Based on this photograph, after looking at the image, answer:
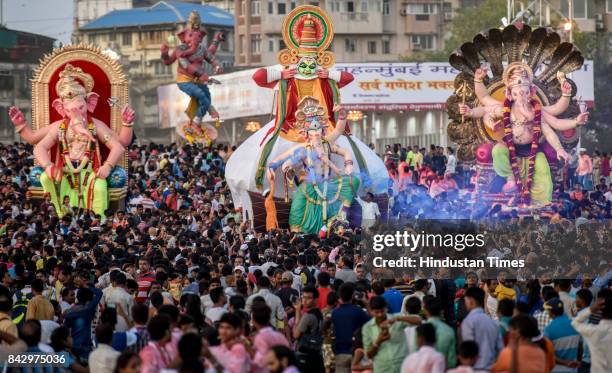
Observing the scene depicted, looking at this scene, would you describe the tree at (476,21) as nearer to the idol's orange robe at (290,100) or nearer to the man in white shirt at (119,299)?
the idol's orange robe at (290,100)

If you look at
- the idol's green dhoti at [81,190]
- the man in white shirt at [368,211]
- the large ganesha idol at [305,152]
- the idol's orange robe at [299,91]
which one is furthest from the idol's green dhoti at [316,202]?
the idol's green dhoti at [81,190]

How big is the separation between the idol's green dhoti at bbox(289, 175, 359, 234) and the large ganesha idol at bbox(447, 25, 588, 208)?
2.84 m

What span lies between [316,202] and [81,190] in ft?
15.8

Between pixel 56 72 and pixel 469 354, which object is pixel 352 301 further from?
pixel 56 72

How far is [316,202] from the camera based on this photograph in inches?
1246

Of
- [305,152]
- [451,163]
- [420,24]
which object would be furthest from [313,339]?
[420,24]

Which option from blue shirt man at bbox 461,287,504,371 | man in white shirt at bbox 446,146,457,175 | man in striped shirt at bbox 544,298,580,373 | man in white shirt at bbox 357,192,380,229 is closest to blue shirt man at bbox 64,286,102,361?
blue shirt man at bbox 461,287,504,371

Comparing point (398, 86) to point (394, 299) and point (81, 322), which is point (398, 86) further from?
point (81, 322)

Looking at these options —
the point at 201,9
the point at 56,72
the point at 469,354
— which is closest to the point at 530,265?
the point at 469,354

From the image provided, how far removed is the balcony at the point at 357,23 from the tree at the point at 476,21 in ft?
20.0

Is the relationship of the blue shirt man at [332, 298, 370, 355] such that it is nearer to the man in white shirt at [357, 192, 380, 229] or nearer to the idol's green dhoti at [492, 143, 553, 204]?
the man in white shirt at [357, 192, 380, 229]

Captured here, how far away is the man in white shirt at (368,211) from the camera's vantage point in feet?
102

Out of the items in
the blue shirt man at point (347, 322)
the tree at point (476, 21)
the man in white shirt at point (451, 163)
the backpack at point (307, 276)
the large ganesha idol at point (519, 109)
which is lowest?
the blue shirt man at point (347, 322)

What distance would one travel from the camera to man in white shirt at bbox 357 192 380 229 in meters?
31.0
